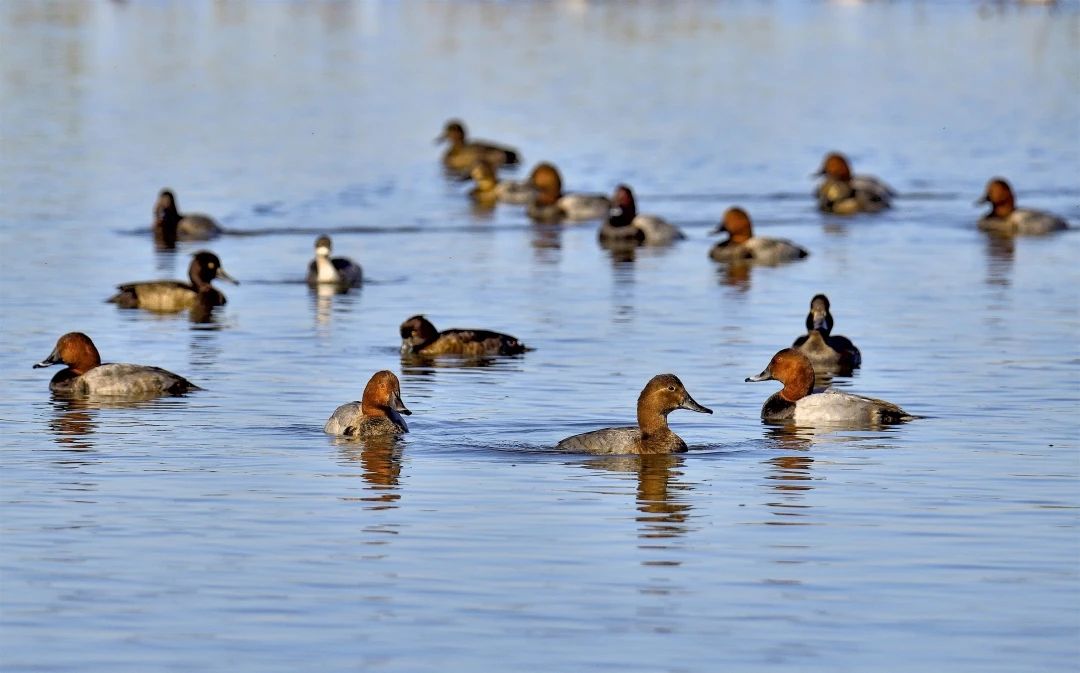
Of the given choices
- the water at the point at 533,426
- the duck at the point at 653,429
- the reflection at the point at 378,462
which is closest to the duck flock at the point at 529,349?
the duck at the point at 653,429

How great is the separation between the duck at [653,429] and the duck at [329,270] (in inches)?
435

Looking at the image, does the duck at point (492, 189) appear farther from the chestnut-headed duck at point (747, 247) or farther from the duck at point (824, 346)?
the duck at point (824, 346)

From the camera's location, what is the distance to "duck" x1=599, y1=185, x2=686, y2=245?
32.4m

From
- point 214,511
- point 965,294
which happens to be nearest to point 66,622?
point 214,511

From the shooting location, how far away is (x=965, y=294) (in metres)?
27.0

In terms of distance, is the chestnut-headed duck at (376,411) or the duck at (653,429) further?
the chestnut-headed duck at (376,411)

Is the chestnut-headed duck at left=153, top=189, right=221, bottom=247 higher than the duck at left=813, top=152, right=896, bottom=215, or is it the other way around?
the duck at left=813, top=152, right=896, bottom=215

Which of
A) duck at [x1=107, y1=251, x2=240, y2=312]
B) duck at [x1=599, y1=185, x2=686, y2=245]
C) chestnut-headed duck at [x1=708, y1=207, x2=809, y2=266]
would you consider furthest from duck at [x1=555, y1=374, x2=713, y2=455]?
duck at [x1=599, y1=185, x2=686, y2=245]

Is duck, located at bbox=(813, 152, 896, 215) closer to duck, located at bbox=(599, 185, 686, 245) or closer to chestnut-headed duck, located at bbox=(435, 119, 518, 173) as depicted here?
duck, located at bbox=(599, 185, 686, 245)

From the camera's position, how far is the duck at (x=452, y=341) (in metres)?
21.6

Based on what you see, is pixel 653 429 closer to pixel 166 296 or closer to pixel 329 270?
pixel 166 296

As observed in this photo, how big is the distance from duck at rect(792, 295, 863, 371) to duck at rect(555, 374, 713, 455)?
4.74 metres

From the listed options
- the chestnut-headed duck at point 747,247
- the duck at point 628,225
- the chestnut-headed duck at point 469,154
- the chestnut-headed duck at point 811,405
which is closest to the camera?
the chestnut-headed duck at point 811,405

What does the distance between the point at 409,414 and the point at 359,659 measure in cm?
643
